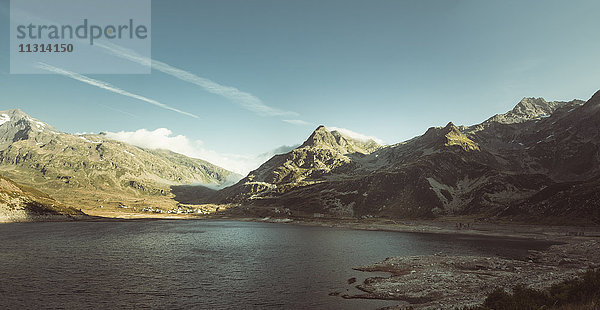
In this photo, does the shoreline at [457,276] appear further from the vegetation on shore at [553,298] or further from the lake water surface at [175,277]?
the vegetation on shore at [553,298]

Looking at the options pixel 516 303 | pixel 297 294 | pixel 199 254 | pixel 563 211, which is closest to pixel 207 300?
pixel 297 294

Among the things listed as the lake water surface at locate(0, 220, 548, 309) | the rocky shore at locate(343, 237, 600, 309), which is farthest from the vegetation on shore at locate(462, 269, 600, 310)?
the lake water surface at locate(0, 220, 548, 309)

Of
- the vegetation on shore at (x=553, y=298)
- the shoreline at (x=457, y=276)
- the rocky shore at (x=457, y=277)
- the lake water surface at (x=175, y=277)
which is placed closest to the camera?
the vegetation on shore at (x=553, y=298)

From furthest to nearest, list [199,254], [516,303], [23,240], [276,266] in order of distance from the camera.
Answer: [23,240]
[199,254]
[276,266]
[516,303]

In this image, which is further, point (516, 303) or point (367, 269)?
point (367, 269)

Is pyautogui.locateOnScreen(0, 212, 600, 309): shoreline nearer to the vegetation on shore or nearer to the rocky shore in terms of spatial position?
the rocky shore

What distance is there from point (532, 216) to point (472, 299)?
614ft

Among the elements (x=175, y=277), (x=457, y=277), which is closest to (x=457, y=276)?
(x=457, y=277)

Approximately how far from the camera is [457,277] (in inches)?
2024

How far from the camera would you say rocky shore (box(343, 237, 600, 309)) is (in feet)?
133

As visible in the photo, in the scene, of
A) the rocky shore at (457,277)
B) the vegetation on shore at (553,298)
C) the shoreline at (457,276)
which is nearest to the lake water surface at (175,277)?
the shoreline at (457,276)

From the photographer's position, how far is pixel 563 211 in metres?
163

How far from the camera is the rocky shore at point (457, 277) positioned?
40.4 meters

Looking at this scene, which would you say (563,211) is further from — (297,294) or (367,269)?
(297,294)
